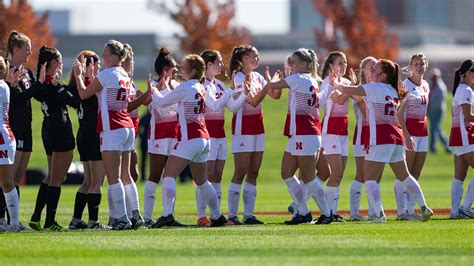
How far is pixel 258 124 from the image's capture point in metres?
A: 18.5

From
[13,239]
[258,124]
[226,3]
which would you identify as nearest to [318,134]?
[258,124]

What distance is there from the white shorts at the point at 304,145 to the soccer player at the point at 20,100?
10.3 ft

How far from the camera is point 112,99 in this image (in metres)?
16.1

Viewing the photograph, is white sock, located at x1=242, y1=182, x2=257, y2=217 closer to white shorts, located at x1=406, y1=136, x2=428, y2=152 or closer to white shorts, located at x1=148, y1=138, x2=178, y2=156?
white shorts, located at x1=148, y1=138, x2=178, y2=156

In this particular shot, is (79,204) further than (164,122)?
No

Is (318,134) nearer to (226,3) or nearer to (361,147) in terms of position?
(361,147)

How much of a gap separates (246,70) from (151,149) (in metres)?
1.65

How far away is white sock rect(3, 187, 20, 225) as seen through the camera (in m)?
16.2

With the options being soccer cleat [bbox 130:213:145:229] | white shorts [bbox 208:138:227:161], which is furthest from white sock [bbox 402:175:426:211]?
soccer cleat [bbox 130:213:145:229]

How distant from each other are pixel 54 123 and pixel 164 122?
1622 mm

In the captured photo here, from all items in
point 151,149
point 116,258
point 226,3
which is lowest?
point 116,258

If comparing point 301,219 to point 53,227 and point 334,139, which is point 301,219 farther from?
point 53,227

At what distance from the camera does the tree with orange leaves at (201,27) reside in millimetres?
56906

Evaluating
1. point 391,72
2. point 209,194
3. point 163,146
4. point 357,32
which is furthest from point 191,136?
point 357,32
